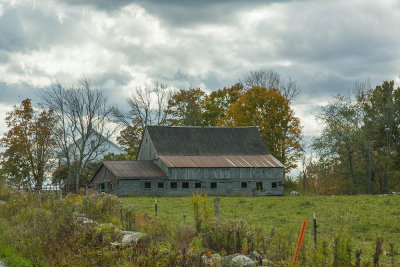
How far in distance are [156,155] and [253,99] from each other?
13746 millimetres

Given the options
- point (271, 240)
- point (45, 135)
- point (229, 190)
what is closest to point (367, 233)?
point (271, 240)

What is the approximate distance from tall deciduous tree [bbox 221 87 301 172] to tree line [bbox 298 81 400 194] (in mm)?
5354

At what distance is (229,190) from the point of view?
51125 mm

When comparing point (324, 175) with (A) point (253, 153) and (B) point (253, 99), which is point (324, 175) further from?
(B) point (253, 99)

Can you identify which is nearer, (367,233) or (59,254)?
(59,254)

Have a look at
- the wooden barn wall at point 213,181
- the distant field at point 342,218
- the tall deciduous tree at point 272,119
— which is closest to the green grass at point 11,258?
the distant field at point 342,218

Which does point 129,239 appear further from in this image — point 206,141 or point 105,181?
point 206,141

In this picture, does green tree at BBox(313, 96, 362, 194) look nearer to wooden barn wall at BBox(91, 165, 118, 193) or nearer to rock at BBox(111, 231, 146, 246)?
wooden barn wall at BBox(91, 165, 118, 193)

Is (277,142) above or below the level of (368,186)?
above

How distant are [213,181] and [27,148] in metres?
18.9

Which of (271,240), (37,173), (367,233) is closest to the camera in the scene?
(271,240)

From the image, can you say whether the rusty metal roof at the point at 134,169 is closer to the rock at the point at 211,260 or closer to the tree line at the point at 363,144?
the tree line at the point at 363,144

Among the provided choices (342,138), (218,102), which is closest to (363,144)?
(342,138)

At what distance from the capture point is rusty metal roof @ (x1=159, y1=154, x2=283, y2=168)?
5012 cm
